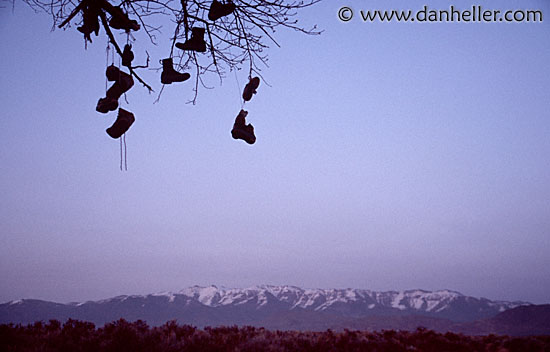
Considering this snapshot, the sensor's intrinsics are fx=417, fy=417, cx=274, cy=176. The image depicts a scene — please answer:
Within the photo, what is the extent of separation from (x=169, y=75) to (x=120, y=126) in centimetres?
103

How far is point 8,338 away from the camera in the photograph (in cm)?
580

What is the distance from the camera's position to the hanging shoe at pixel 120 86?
5098 millimetres

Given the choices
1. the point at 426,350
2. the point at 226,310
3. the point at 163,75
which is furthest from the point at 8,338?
the point at 226,310

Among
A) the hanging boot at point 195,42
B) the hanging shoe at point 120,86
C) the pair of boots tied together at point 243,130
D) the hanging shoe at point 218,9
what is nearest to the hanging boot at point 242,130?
the pair of boots tied together at point 243,130

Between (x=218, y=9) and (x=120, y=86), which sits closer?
(x=120, y=86)

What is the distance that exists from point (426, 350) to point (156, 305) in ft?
200

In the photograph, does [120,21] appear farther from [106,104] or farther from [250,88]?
[250,88]

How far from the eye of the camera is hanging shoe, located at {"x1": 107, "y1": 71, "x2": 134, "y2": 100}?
5098 millimetres

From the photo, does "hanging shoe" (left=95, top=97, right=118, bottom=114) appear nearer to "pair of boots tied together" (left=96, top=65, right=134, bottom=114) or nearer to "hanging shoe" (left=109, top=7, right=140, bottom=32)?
"pair of boots tied together" (left=96, top=65, right=134, bottom=114)

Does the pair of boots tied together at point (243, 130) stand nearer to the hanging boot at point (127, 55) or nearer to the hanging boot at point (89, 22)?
the hanging boot at point (127, 55)

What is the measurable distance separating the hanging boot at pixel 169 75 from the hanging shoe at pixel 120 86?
412 millimetres

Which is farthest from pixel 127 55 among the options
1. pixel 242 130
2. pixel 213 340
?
pixel 213 340

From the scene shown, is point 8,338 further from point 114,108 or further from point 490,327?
point 490,327

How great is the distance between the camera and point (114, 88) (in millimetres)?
5121
